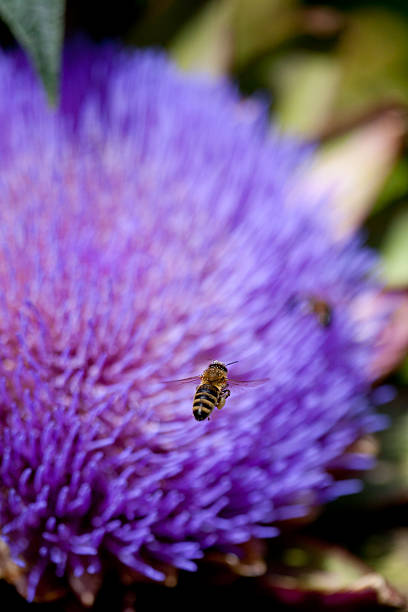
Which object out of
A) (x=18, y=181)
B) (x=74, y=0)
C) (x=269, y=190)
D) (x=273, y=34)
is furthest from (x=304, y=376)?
(x=74, y=0)

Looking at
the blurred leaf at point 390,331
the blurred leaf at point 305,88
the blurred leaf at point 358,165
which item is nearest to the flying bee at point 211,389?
the blurred leaf at point 390,331

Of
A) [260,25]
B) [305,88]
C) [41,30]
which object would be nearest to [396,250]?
[305,88]

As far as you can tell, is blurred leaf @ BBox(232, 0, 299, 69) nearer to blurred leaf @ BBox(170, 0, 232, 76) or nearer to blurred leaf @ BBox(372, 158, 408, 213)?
blurred leaf @ BBox(170, 0, 232, 76)

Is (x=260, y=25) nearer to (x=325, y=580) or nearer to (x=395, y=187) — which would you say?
(x=395, y=187)

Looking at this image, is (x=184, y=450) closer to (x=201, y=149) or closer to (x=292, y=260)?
(x=292, y=260)

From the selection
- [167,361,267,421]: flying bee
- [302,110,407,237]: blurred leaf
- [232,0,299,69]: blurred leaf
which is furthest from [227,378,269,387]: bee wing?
[232,0,299,69]: blurred leaf

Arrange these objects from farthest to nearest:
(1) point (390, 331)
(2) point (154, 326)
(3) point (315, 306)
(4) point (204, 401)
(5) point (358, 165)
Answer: (5) point (358, 165)
(1) point (390, 331)
(3) point (315, 306)
(2) point (154, 326)
(4) point (204, 401)

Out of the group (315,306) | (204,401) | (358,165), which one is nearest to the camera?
(204,401)

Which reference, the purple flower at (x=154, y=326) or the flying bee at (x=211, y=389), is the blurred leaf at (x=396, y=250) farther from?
the flying bee at (x=211, y=389)

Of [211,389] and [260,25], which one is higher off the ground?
[260,25]
